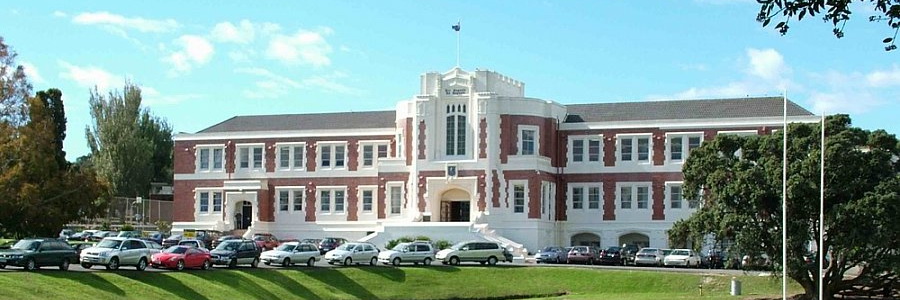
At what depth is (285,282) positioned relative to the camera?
54.9m

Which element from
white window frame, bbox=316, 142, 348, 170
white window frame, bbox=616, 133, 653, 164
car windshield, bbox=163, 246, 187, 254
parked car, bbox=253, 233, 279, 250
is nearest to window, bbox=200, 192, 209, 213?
white window frame, bbox=316, 142, 348, 170

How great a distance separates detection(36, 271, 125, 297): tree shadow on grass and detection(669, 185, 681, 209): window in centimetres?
4140

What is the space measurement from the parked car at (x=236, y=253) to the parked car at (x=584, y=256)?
17578mm

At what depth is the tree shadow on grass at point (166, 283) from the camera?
49.5m

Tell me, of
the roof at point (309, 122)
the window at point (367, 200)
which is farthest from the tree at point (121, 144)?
the window at point (367, 200)

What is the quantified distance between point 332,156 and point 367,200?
414cm

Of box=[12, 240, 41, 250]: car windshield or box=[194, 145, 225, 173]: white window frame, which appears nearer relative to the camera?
box=[12, 240, 41, 250]: car windshield

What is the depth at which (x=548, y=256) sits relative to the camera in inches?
2719

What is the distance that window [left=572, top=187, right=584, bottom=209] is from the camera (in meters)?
81.8

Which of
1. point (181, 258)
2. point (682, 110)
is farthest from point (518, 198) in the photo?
point (181, 258)

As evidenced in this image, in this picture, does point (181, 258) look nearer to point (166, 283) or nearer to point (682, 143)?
point (166, 283)

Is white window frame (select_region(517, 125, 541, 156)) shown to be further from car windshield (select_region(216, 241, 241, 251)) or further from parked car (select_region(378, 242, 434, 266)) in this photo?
car windshield (select_region(216, 241, 241, 251))

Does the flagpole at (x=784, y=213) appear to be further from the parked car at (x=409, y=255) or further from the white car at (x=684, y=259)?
the parked car at (x=409, y=255)

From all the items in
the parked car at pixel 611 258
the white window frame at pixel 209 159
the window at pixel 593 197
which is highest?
the white window frame at pixel 209 159
